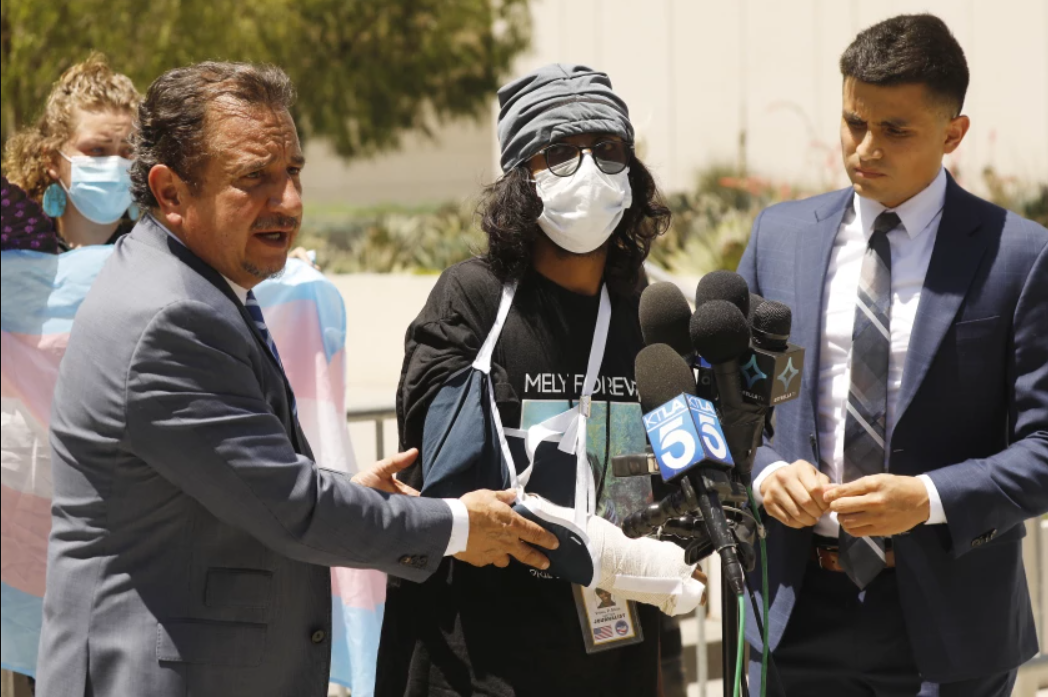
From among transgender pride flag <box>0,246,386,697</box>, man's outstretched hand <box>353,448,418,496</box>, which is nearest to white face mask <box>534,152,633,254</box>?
man's outstretched hand <box>353,448,418,496</box>

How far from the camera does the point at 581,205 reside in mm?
3252

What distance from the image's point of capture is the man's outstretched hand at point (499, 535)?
290cm

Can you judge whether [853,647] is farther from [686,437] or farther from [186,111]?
[186,111]

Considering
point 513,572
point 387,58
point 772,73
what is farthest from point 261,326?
point 387,58

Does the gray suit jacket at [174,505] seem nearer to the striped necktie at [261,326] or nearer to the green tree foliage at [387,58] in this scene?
the striped necktie at [261,326]

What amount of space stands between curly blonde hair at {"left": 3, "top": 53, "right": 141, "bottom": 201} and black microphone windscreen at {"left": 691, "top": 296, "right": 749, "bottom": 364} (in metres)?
2.91

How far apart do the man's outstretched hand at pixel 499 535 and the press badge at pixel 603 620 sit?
22cm

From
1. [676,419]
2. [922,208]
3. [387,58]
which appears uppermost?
[387,58]

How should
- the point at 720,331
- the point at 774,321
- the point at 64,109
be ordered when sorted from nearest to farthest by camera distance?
the point at 720,331
the point at 774,321
the point at 64,109

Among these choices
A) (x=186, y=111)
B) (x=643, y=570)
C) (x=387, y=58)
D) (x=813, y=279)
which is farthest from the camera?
(x=387, y=58)

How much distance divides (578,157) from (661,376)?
91 cm

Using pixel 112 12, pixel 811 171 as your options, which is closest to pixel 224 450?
pixel 112 12

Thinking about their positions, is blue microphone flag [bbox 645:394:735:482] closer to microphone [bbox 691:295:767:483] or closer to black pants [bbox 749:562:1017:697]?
microphone [bbox 691:295:767:483]

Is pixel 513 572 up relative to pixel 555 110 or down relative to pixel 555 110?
down
